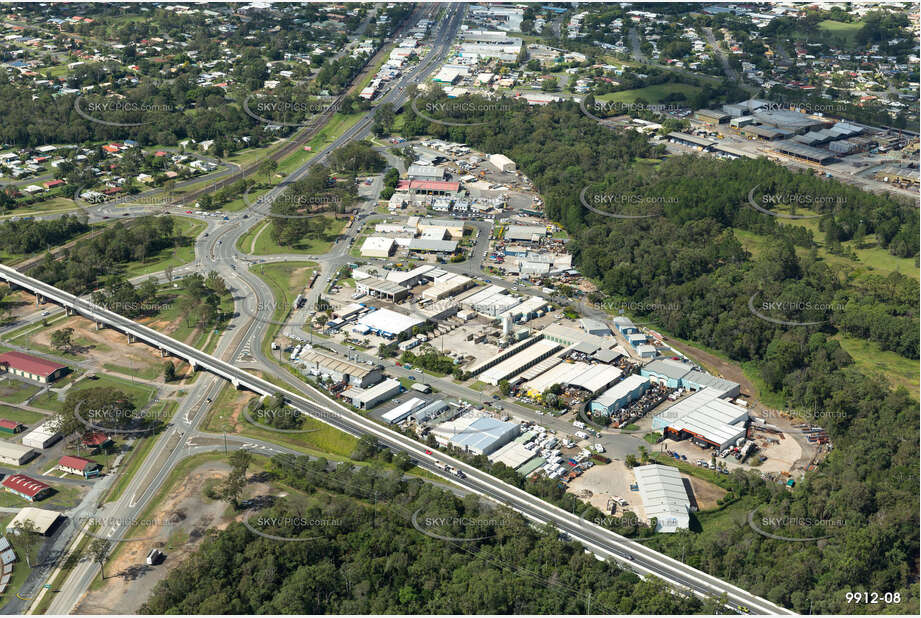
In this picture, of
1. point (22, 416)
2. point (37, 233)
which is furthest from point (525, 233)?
point (22, 416)

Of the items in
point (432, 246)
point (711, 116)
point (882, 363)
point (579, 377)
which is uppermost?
point (711, 116)

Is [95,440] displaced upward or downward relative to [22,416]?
upward

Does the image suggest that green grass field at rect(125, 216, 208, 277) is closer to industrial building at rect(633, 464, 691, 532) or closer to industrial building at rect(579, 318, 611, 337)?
industrial building at rect(579, 318, 611, 337)

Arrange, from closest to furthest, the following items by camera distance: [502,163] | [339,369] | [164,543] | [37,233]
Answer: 1. [164,543]
2. [339,369]
3. [37,233]
4. [502,163]

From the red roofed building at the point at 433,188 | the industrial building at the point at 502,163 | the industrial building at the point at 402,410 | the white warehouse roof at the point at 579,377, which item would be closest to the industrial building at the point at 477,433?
the industrial building at the point at 402,410

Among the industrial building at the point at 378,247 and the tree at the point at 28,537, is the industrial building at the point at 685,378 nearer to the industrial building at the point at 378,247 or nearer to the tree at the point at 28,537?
the industrial building at the point at 378,247

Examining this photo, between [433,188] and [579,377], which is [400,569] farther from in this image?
[433,188]

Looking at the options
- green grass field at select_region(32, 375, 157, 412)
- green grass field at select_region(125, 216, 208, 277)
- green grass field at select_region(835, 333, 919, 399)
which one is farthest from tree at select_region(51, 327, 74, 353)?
green grass field at select_region(835, 333, 919, 399)
